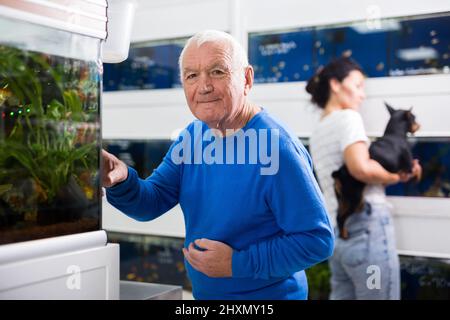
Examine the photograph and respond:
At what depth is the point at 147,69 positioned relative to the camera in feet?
8.61

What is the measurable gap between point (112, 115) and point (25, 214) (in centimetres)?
185

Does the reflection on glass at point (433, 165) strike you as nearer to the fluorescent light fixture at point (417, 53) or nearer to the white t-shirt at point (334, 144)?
the white t-shirt at point (334, 144)

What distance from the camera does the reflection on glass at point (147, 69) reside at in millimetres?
2555

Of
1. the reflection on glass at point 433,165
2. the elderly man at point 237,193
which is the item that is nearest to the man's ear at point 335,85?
the reflection on glass at point 433,165

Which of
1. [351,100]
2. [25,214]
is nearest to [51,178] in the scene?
[25,214]

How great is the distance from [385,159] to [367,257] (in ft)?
1.25

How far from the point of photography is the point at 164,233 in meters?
2.58

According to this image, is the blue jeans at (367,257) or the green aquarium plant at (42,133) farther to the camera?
the blue jeans at (367,257)

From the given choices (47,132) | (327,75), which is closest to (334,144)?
(327,75)

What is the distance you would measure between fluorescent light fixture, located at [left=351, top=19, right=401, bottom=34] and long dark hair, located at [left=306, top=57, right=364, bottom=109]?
0.13 metres

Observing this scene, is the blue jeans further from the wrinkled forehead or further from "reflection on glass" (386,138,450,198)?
the wrinkled forehead

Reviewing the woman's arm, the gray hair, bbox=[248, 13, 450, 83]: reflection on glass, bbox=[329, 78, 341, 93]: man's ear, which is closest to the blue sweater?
the gray hair

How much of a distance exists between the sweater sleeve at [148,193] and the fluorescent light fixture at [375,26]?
1.24 m

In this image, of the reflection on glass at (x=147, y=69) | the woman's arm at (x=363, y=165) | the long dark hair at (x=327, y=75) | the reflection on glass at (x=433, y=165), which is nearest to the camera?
the woman's arm at (x=363, y=165)
